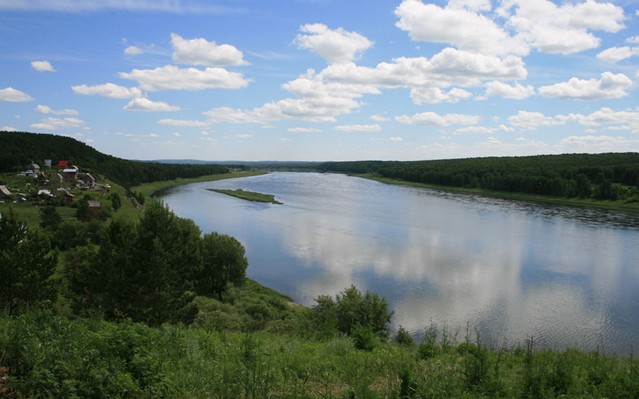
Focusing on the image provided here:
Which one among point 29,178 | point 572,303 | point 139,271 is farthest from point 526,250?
point 29,178

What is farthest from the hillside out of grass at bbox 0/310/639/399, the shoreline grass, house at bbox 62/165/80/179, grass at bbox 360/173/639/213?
grass at bbox 0/310/639/399

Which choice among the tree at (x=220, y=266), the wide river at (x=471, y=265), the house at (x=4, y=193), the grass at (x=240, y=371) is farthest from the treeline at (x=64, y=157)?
the grass at (x=240, y=371)

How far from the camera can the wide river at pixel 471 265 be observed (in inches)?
861

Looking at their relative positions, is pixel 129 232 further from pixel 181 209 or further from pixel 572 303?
pixel 181 209

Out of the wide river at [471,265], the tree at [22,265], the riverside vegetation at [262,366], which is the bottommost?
the wide river at [471,265]

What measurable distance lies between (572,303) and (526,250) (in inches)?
512

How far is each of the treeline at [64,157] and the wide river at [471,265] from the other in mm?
36375

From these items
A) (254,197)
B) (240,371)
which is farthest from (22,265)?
(254,197)

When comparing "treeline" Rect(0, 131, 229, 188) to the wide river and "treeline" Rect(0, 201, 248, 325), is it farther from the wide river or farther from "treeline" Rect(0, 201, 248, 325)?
"treeline" Rect(0, 201, 248, 325)

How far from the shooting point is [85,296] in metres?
17.8

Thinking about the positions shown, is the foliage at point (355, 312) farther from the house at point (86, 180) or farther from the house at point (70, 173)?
the house at point (70, 173)

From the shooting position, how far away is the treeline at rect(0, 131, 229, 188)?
78.1 m

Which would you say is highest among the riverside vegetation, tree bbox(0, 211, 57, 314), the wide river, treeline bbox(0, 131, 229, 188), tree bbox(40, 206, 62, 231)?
treeline bbox(0, 131, 229, 188)

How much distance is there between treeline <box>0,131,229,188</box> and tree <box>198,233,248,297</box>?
62086mm
